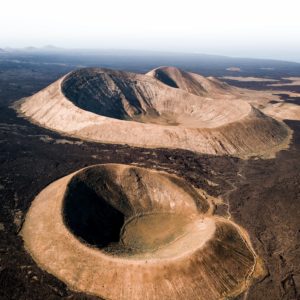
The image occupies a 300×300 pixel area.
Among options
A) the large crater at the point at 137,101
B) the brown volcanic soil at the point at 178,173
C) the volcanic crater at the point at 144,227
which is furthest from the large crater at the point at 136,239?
the large crater at the point at 137,101

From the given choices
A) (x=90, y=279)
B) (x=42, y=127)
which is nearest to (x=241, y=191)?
(x=90, y=279)

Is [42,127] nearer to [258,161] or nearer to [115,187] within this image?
[115,187]

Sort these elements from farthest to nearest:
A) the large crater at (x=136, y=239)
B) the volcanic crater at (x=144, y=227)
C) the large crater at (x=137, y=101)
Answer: the large crater at (x=137, y=101), the volcanic crater at (x=144, y=227), the large crater at (x=136, y=239)

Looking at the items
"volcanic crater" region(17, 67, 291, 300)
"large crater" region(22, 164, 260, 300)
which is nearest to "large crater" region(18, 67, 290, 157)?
"volcanic crater" region(17, 67, 291, 300)

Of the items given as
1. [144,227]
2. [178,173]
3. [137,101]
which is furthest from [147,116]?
→ [144,227]

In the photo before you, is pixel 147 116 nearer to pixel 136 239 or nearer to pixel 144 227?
pixel 144 227

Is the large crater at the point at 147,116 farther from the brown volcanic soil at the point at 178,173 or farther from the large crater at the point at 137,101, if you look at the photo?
the brown volcanic soil at the point at 178,173
